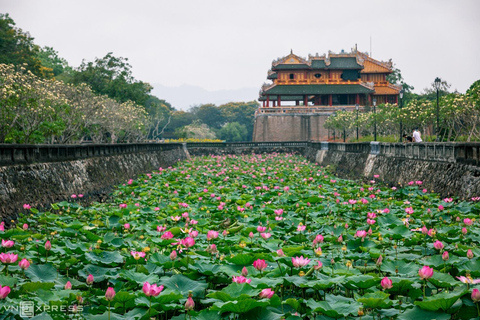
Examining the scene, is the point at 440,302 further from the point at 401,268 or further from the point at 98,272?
the point at 98,272

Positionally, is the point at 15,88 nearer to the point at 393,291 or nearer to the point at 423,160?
the point at 423,160

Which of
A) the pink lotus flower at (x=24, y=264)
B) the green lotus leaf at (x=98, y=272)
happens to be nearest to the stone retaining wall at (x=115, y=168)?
the green lotus leaf at (x=98, y=272)

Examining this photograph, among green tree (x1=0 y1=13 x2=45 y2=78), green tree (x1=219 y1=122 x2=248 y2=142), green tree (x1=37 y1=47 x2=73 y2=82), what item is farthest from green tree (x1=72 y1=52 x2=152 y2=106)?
green tree (x1=219 y1=122 x2=248 y2=142)

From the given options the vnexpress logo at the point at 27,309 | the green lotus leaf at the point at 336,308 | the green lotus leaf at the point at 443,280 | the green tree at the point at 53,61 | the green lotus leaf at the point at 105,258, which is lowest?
the green lotus leaf at the point at 105,258

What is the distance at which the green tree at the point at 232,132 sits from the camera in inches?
3034

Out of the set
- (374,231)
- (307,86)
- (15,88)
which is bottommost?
(374,231)

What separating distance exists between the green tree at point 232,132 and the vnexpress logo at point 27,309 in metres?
73.7

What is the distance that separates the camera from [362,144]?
17.0 metres

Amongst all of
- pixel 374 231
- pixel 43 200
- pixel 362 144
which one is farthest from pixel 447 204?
pixel 362 144

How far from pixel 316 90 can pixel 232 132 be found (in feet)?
95.8

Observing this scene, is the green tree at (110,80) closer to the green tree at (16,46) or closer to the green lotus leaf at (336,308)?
the green tree at (16,46)

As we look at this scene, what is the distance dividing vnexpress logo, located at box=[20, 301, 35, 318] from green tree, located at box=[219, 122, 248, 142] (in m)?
73.7

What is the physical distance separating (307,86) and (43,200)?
4478cm

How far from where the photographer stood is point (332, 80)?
5088 centimetres
